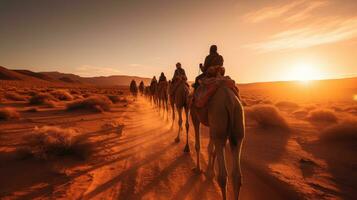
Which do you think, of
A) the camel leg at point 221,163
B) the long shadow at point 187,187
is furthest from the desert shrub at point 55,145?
the camel leg at point 221,163

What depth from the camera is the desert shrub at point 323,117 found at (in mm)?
13839

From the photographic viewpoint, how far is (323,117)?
14227 millimetres

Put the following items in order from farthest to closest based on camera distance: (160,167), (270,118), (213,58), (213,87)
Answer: (270,118) < (160,167) < (213,58) < (213,87)

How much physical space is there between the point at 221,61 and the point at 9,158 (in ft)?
22.7

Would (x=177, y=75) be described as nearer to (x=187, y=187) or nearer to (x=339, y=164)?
(x=187, y=187)

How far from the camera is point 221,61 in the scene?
19.2ft

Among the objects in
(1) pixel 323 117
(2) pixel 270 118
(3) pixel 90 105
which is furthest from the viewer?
(3) pixel 90 105

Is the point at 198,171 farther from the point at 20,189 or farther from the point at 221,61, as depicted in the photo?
the point at 20,189

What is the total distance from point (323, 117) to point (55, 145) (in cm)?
1606

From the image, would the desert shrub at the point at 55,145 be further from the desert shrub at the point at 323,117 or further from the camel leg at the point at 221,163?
the desert shrub at the point at 323,117

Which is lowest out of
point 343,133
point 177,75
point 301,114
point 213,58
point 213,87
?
point 301,114

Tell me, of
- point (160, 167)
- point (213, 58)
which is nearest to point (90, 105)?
point (160, 167)

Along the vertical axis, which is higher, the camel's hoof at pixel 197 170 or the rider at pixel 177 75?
the rider at pixel 177 75

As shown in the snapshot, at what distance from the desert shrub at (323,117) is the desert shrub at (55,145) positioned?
1471 centimetres
